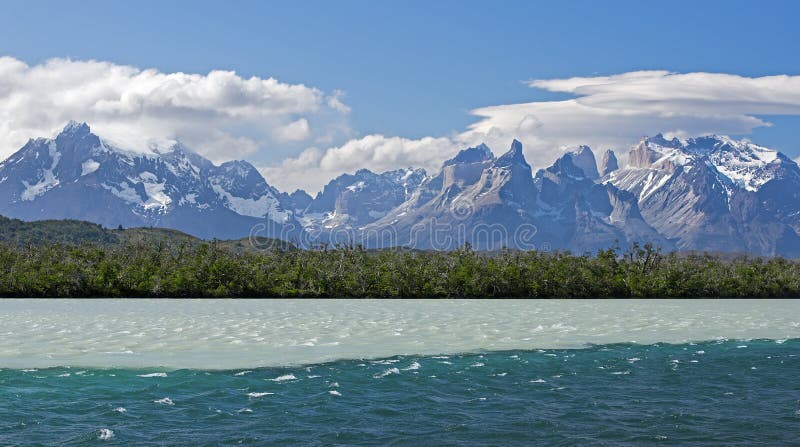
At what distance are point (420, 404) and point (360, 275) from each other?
60227 mm

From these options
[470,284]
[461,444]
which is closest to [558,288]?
[470,284]

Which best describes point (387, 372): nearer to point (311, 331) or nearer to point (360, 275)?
point (311, 331)

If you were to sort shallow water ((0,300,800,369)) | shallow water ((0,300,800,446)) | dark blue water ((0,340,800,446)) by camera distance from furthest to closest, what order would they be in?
1. shallow water ((0,300,800,369))
2. shallow water ((0,300,800,446))
3. dark blue water ((0,340,800,446))

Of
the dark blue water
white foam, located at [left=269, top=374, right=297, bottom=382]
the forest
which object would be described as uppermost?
the forest

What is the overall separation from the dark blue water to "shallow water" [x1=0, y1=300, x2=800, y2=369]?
3001 millimetres

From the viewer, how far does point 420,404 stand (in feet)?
65.6

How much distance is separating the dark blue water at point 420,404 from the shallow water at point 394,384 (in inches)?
2.4

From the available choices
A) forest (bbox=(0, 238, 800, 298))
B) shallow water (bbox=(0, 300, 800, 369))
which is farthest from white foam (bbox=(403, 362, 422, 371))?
forest (bbox=(0, 238, 800, 298))

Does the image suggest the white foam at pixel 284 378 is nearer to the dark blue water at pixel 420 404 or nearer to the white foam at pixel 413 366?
the dark blue water at pixel 420 404

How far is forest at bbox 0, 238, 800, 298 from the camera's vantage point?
75.2 m

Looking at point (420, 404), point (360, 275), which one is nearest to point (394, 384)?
point (420, 404)

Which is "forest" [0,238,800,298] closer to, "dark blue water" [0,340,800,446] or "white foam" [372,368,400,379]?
"dark blue water" [0,340,800,446]

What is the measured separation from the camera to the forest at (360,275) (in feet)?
247

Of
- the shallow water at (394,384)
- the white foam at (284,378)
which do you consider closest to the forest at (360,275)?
the shallow water at (394,384)
